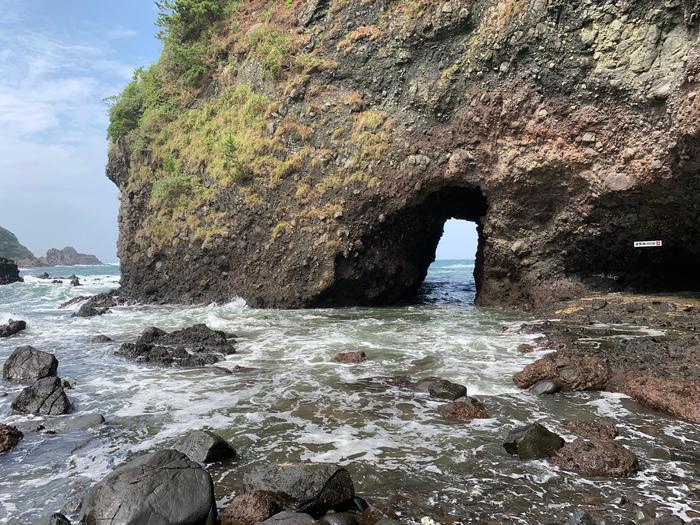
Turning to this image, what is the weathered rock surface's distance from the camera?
1195 cm

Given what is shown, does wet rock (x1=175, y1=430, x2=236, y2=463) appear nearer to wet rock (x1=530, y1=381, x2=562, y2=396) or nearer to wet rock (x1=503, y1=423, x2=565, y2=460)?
wet rock (x1=503, y1=423, x2=565, y2=460)

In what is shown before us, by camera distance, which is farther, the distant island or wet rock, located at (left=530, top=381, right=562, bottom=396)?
the distant island

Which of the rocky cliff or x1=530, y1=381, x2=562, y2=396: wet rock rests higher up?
the rocky cliff

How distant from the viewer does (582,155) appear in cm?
1653

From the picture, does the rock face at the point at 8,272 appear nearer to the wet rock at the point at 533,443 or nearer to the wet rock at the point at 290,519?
the wet rock at the point at 290,519

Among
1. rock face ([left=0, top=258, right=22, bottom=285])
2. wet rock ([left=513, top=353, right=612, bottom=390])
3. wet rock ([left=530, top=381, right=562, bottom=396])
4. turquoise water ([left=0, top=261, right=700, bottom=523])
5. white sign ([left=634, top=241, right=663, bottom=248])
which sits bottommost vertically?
turquoise water ([left=0, top=261, right=700, bottom=523])

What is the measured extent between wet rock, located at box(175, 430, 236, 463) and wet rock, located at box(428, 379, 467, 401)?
368cm

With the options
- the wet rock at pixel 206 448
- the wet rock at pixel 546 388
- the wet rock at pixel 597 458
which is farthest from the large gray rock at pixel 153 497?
the wet rock at pixel 546 388

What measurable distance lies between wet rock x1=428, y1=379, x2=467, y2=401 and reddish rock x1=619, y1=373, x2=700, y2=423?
277 cm

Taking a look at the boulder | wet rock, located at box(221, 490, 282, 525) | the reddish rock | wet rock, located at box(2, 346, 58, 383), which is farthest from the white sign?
wet rock, located at box(2, 346, 58, 383)

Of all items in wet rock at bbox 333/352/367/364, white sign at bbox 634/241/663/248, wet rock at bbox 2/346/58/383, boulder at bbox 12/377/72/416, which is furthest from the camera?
white sign at bbox 634/241/663/248

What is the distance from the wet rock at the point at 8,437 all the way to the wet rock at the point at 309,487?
385 centimetres

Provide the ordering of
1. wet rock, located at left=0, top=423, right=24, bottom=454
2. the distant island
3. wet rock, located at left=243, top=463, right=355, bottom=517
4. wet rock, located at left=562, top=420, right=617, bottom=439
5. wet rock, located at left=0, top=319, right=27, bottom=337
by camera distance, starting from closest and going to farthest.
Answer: wet rock, located at left=243, top=463, right=355, bottom=517 → wet rock, located at left=562, top=420, right=617, bottom=439 → wet rock, located at left=0, top=423, right=24, bottom=454 → wet rock, located at left=0, top=319, right=27, bottom=337 → the distant island

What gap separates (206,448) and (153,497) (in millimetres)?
1446
